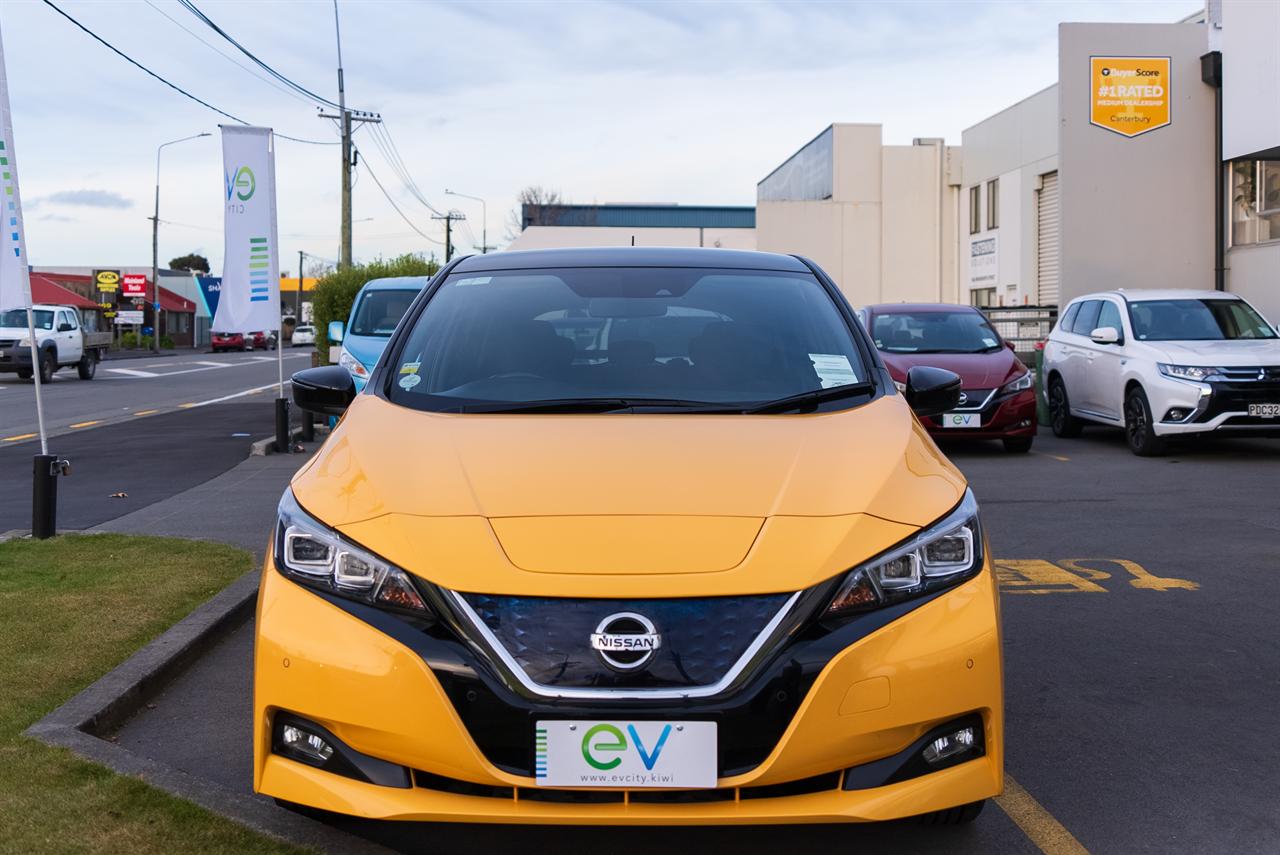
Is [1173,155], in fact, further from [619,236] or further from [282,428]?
[619,236]

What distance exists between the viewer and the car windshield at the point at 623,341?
4.11 m

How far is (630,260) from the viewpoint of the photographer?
16.0ft

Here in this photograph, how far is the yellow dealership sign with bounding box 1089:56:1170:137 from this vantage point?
832 inches

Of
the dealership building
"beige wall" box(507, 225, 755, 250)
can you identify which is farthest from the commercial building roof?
the dealership building

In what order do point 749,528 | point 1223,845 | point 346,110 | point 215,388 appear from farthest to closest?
point 346,110, point 215,388, point 1223,845, point 749,528

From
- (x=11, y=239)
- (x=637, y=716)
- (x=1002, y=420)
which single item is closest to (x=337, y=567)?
(x=637, y=716)

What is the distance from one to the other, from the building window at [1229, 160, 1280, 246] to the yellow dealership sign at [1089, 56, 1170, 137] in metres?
1.48

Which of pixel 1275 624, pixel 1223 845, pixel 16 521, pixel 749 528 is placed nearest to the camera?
pixel 749 528

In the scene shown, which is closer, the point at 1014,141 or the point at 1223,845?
the point at 1223,845

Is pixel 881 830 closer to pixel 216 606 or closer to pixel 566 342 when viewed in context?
pixel 566 342

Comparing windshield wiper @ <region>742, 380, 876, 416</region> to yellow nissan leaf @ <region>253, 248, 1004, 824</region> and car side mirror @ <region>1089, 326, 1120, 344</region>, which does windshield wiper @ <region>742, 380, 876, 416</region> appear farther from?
car side mirror @ <region>1089, 326, 1120, 344</region>

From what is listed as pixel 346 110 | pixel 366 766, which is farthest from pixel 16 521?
pixel 346 110

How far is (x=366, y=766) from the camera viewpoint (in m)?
3.04

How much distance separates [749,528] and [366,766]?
3.38 feet
